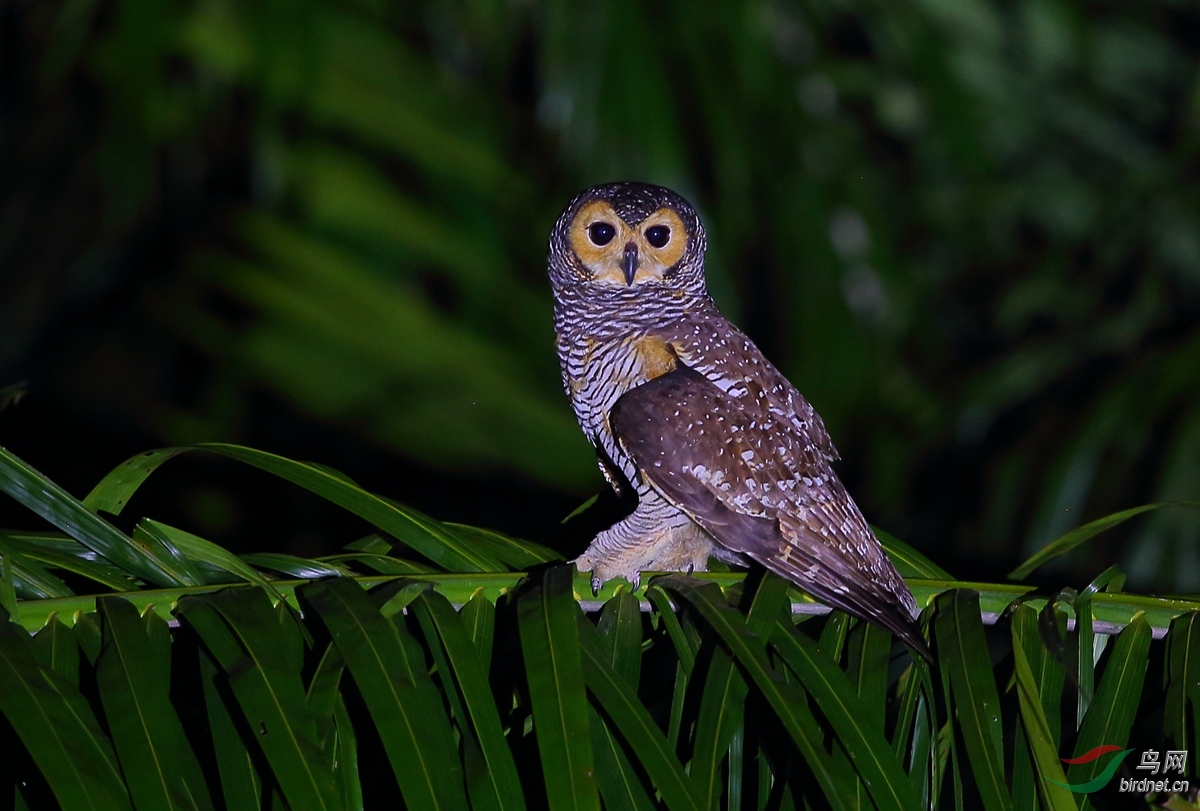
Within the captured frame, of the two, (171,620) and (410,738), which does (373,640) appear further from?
(171,620)

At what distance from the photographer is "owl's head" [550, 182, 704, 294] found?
2510 millimetres

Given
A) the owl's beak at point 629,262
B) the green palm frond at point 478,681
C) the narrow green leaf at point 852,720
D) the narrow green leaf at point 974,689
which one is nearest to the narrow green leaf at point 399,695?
the green palm frond at point 478,681

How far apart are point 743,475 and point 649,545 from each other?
0.76ft

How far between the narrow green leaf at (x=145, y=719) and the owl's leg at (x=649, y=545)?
2.59 feet

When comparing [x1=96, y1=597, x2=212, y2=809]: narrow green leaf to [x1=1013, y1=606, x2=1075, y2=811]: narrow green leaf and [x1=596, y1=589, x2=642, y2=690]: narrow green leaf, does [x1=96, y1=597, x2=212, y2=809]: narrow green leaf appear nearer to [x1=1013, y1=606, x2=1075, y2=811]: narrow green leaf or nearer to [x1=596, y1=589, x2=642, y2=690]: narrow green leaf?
[x1=596, y1=589, x2=642, y2=690]: narrow green leaf

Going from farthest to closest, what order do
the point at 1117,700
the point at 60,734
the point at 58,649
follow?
the point at 1117,700, the point at 58,649, the point at 60,734

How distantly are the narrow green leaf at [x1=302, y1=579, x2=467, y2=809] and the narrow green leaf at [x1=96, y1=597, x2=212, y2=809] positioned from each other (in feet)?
0.69

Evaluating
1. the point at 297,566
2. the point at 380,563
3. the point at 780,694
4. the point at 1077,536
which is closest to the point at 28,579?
the point at 297,566

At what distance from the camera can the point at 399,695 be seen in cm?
142

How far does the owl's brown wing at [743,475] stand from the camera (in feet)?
6.88

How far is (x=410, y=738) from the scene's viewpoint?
138 centimetres

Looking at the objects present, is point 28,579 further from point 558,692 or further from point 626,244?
point 626,244

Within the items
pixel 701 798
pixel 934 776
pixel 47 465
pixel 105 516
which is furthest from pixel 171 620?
pixel 47 465

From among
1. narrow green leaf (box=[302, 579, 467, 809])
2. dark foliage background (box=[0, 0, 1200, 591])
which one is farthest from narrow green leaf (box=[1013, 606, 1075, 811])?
dark foliage background (box=[0, 0, 1200, 591])
